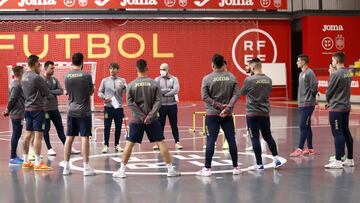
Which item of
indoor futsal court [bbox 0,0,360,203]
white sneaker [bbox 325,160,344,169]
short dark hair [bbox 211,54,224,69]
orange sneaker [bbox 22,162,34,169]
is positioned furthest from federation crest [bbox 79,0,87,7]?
white sneaker [bbox 325,160,344,169]

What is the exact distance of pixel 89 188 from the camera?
938 centimetres

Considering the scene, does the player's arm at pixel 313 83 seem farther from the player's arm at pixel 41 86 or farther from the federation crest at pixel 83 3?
the federation crest at pixel 83 3

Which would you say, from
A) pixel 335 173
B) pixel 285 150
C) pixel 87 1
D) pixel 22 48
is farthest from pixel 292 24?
pixel 335 173

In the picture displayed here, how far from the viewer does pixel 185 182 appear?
32.2 ft

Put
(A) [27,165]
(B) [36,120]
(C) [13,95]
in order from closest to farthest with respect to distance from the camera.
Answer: (B) [36,120], (A) [27,165], (C) [13,95]

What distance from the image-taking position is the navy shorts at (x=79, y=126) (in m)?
10.4

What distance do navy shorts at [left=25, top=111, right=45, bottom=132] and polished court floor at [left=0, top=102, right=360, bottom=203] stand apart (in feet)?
2.63

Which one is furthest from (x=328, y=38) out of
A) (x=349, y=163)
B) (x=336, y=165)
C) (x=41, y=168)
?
(x=41, y=168)

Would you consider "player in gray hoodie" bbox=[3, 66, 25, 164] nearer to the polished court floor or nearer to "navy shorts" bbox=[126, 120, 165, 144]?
the polished court floor

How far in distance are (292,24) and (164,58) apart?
7.73m

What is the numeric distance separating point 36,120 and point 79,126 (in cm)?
111

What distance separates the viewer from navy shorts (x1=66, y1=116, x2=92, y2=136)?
34.2 ft

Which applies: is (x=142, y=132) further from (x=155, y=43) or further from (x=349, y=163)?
(x=155, y=43)

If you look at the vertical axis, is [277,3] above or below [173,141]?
above
